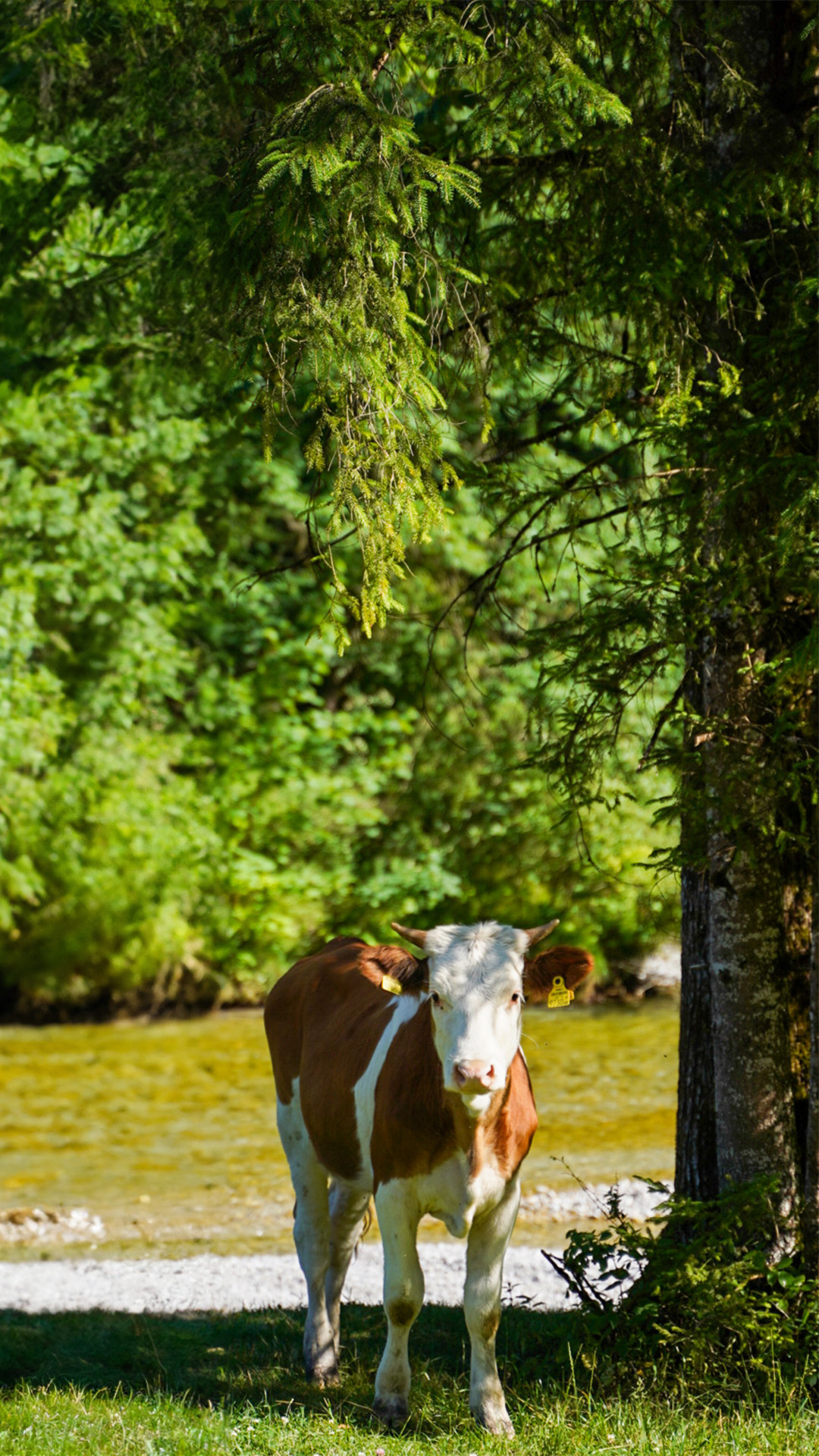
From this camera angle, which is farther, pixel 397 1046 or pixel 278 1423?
pixel 397 1046

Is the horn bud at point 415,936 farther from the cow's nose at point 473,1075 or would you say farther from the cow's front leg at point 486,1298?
the cow's front leg at point 486,1298

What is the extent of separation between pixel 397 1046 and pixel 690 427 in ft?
8.44

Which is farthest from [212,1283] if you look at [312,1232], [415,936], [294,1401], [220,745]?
[220,745]

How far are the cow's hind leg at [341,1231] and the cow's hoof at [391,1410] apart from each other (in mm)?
825

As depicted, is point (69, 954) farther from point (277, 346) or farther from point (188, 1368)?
point (277, 346)

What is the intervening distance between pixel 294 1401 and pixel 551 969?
1.88 meters

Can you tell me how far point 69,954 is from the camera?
54.0 feet

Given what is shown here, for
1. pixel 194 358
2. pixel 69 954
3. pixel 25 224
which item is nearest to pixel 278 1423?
pixel 194 358

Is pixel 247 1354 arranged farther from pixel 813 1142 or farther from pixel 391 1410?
pixel 813 1142

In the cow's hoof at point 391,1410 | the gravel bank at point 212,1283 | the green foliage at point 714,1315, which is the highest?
the green foliage at point 714,1315

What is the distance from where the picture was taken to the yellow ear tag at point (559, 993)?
15.0ft

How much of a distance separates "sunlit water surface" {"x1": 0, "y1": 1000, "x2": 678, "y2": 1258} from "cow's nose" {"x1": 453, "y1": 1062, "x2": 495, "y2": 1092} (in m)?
3.48

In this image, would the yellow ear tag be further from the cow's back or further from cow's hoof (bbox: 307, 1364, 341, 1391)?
cow's hoof (bbox: 307, 1364, 341, 1391)

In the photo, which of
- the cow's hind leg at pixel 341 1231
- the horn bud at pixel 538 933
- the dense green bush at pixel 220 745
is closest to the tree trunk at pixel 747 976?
the horn bud at pixel 538 933
